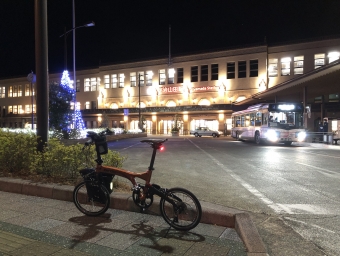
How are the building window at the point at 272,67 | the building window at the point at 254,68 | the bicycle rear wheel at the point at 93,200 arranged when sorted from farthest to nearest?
the building window at the point at 254,68
the building window at the point at 272,67
the bicycle rear wheel at the point at 93,200

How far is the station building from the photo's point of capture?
4234 centimetres

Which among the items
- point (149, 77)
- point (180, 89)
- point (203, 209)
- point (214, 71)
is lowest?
point (203, 209)

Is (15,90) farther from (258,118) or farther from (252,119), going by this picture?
(258,118)

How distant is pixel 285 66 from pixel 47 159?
143 ft

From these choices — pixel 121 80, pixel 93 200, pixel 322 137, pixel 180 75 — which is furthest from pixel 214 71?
pixel 93 200

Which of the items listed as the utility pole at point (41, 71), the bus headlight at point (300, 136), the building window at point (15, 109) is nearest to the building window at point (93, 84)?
the building window at point (15, 109)

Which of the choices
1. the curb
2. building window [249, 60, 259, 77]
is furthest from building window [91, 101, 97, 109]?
the curb

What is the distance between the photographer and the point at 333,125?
33.8 metres

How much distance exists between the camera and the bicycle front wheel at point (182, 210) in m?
4.57

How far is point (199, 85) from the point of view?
165 ft

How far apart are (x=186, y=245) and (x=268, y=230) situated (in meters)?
1.34

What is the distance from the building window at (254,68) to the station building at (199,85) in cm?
3

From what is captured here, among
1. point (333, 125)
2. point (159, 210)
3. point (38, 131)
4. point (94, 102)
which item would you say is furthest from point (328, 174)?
point (94, 102)

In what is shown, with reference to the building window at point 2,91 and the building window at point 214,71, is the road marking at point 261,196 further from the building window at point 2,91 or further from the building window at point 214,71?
the building window at point 2,91
